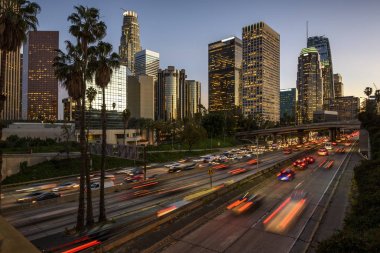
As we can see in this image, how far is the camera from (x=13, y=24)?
57.8 ft

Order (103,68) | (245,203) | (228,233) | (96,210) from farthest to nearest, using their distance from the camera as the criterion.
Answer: (96,210) < (245,203) < (103,68) < (228,233)

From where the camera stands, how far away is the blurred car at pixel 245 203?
25344mm

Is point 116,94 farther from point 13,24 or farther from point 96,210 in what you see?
point 13,24

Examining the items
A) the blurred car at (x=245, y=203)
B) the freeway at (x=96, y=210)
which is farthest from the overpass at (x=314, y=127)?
the blurred car at (x=245, y=203)

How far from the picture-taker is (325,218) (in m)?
23.2

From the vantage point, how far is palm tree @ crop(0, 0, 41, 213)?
57.2 feet

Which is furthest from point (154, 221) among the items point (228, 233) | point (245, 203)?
point (245, 203)

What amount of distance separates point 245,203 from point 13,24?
25988mm

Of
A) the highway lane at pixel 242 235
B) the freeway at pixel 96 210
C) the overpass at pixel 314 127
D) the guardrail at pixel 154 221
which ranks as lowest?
the freeway at pixel 96 210

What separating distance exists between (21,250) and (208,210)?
17.3 m

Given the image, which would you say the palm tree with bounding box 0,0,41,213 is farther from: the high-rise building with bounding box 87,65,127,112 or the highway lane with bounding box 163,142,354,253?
the high-rise building with bounding box 87,65,127,112

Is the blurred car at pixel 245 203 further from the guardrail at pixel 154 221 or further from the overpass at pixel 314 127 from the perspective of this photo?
the overpass at pixel 314 127

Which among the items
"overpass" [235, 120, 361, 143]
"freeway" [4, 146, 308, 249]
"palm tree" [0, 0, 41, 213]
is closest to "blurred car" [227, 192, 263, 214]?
"freeway" [4, 146, 308, 249]

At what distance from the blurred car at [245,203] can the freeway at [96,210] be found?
24.3ft
